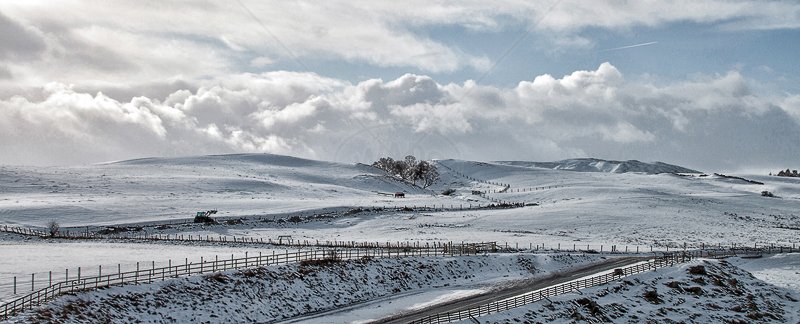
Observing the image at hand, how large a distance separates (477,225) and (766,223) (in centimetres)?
4085

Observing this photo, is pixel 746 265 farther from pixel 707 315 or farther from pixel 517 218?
pixel 517 218

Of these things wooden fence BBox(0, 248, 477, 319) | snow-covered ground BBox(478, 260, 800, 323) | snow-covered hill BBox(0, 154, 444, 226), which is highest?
snow-covered hill BBox(0, 154, 444, 226)

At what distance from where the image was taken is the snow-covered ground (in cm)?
4778

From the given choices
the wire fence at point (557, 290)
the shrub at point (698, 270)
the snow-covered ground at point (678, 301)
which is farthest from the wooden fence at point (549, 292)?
the shrub at point (698, 270)

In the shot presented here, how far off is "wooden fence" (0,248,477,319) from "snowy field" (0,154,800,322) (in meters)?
1.75

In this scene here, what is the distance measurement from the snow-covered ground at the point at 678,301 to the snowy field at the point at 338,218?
1480 millimetres

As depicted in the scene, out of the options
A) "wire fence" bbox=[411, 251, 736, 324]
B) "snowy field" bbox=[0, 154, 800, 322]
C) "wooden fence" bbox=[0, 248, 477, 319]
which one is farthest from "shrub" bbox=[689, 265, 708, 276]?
"wooden fence" bbox=[0, 248, 477, 319]

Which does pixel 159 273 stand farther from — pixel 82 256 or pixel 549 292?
pixel 549 292

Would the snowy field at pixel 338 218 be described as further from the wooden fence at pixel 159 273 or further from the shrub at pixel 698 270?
the shrub at pixel 698 270

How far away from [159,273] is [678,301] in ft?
124

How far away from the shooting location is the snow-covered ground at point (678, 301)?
47781 millimetres

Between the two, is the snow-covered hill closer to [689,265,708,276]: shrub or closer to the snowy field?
the snowy field

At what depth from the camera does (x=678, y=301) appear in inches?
2144

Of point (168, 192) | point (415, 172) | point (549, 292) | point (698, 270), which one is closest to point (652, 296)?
point (698, 270)
